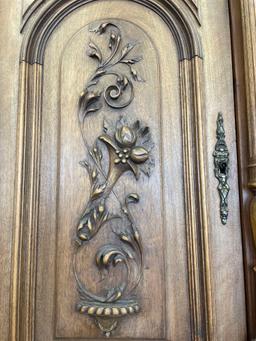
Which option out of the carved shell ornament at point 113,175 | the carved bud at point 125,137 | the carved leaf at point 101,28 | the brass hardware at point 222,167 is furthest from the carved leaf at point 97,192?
the carved leaf at point 101,28

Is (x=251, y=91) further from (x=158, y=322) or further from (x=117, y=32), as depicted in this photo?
(x=158, y=322)

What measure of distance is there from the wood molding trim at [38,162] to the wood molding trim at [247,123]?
0.08 meters

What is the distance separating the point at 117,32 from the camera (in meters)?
0.95

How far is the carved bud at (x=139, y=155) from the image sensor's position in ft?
2.92

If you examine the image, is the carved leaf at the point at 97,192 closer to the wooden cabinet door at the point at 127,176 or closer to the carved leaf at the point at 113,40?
the wooden cabinet door at the point at 127,176

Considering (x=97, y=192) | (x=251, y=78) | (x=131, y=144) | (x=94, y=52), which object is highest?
(x=94, y=52)

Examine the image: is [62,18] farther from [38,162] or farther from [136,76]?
[38,162]

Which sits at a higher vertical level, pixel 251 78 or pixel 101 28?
pixel 101 28

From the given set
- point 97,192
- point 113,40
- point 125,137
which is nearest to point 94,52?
point 113,40

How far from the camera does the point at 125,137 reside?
2.95 ft

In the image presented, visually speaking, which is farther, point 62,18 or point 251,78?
point 62,18

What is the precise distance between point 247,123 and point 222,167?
11cm

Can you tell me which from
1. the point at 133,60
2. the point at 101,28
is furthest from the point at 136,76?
the point at 101,28

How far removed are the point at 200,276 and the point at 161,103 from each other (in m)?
0.40
